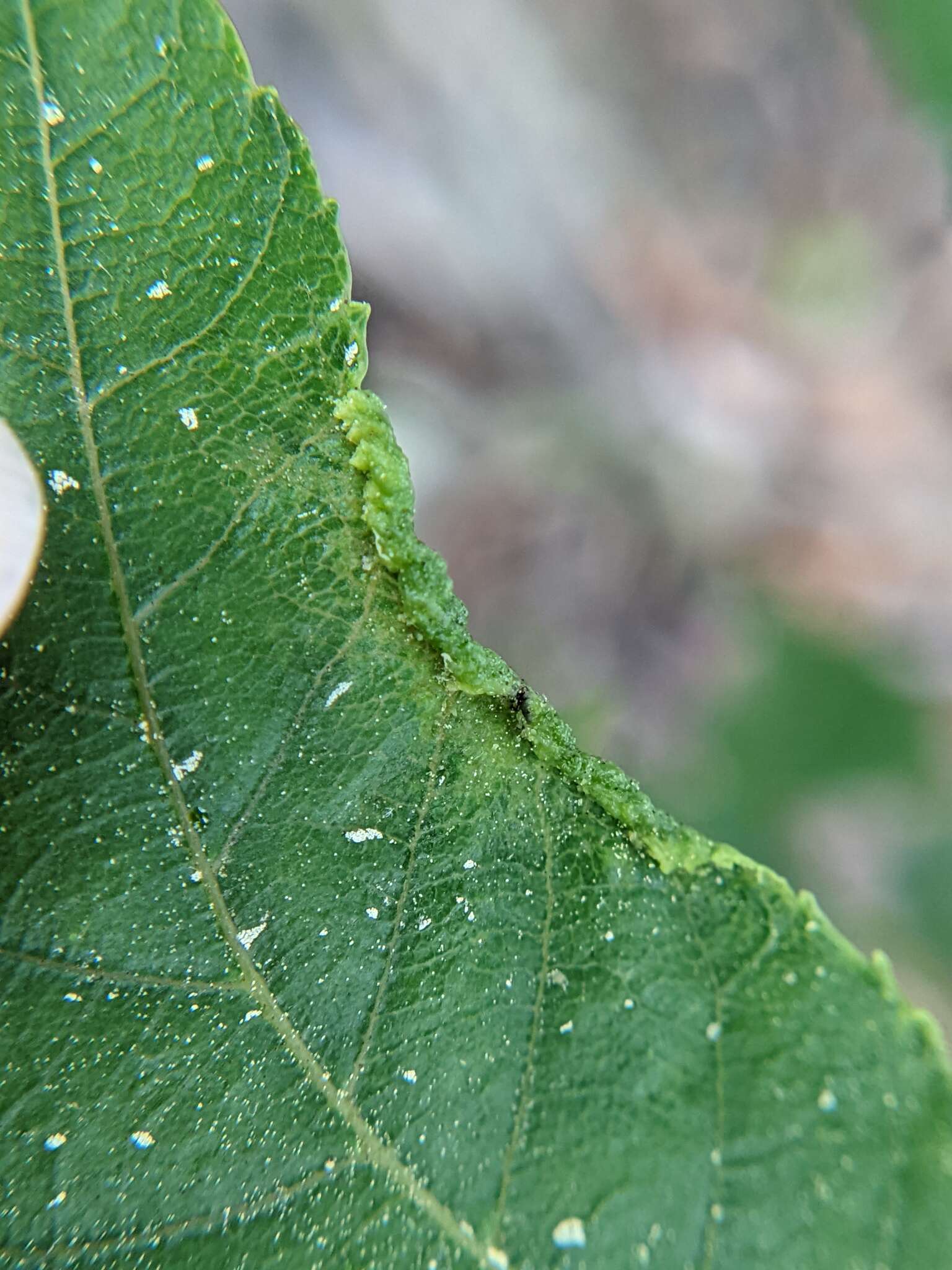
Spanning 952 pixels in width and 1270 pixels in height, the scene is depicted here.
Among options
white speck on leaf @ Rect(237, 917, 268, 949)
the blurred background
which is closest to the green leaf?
white speck on leaf @ Rect(237, 917, 268, 949)

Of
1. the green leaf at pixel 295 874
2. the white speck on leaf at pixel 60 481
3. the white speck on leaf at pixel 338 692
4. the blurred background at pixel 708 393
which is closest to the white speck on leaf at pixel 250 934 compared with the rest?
the green leaf at pixel 295 874

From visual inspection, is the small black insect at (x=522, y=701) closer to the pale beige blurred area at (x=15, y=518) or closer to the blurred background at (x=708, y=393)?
the pale beige blurred area at (x=15, y=518)

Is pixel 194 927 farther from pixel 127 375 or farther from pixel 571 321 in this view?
pixel 571 321

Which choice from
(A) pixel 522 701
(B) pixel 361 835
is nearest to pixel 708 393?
(A) pixel 522 701

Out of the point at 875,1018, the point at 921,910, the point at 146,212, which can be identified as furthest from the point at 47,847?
the point at 921,910

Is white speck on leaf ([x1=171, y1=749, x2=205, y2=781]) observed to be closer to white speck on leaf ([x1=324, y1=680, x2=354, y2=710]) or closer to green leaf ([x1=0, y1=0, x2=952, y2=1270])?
green leaf ([x1=0, y1=0, x2=952, y2=1270])

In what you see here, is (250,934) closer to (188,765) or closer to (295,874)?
(295,874)
